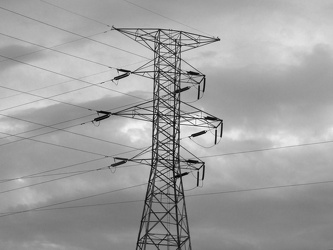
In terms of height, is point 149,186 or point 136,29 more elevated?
point 136,29

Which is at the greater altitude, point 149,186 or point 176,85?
point 176,85

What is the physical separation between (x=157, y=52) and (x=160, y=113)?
5.00 m

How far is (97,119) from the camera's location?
188ft

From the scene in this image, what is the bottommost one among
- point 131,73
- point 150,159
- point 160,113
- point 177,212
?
point 177,212

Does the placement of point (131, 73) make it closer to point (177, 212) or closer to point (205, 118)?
point (205, 118)

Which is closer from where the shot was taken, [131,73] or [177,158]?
[177,158]

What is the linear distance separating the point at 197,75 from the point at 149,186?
36.0 ft

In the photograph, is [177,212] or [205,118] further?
[205,118]

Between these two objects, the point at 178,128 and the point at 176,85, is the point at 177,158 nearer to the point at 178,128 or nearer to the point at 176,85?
the point at 178,128

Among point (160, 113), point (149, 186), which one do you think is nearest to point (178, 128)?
point (160, 113)

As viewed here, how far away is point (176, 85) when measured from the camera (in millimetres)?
57812

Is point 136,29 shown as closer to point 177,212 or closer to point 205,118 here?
point 205,118

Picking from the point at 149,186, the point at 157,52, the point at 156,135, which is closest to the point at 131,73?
the point at 157,52

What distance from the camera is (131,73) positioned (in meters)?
58.3
